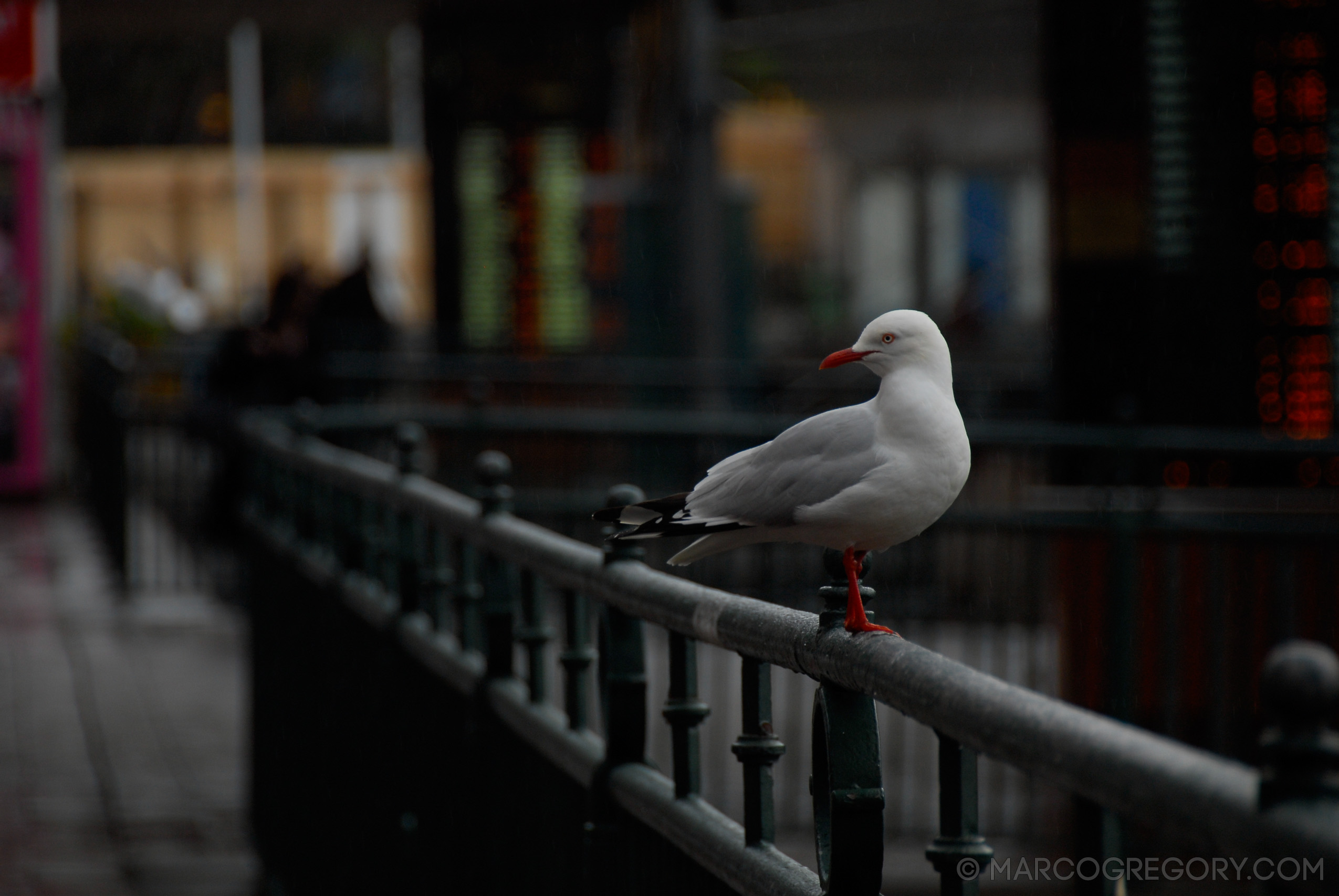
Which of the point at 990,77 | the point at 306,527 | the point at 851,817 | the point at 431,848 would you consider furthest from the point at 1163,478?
the point at 990,77

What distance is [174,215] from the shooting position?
38.4m

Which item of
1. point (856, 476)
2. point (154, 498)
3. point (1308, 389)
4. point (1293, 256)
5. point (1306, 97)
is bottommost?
point (154, 498)

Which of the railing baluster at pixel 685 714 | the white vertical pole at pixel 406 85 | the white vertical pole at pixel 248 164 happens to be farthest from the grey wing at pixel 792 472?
the white vertical pole at pixel 248 164

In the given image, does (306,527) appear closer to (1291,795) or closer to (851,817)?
(851,817)

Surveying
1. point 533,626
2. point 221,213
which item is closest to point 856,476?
point 533,626

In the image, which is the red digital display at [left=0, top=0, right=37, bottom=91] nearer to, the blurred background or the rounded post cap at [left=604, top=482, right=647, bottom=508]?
the blurred background

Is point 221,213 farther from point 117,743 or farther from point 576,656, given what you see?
point 576,656

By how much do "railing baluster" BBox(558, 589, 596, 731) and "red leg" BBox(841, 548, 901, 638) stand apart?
115cm

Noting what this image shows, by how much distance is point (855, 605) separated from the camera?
2.03m

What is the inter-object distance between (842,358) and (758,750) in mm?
655

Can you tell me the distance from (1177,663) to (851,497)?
16.4 feet

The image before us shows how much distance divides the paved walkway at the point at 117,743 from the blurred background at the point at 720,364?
1.1 inches

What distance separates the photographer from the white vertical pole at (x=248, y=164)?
36.0 meters

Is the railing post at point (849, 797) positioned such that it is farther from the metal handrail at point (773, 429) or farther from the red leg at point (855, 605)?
the metal handrail at point (773, 429)
